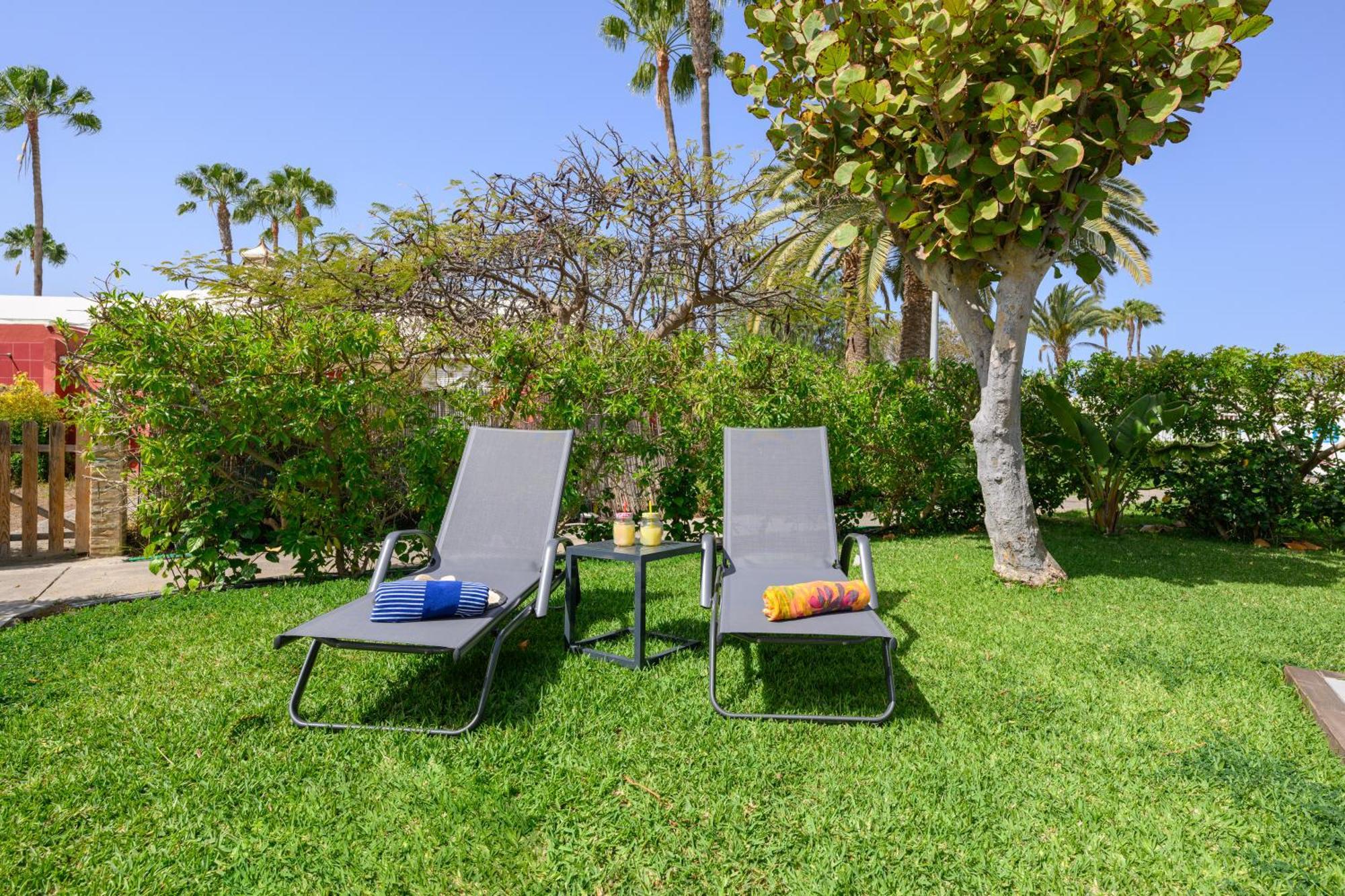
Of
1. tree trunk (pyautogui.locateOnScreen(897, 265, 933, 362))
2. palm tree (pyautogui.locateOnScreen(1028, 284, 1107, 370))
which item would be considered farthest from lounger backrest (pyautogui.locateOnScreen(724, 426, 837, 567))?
palm tree (pyautogui.locateOnScreen(1028, 284, 1107, 370))

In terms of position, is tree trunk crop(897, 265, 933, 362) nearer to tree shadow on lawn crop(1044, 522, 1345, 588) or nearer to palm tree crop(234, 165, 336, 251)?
tree shadow on lawn crop(1044, 522, 1345, 588)

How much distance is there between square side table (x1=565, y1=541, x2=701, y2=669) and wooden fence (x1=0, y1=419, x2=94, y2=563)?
5694mm

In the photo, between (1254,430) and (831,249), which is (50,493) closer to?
(831,249)

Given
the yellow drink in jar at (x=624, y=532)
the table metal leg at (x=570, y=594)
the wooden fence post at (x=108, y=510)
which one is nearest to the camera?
the table metal leg at (x=570, y=594)

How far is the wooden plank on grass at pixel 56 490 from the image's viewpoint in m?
7.31

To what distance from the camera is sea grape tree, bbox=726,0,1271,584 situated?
4.85m

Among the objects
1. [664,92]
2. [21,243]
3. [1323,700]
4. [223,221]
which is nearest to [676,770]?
[1323,700]

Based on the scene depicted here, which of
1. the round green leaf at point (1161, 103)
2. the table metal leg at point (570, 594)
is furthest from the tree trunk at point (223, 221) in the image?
the round green leaf at point (1161, 103)

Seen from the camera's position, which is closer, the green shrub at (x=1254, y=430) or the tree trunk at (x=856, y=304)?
the green shrub at (x=1254, y=430)

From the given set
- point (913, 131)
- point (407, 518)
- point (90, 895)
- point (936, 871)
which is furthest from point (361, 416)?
point (936, 871)

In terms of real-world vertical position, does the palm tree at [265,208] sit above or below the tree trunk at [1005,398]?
above

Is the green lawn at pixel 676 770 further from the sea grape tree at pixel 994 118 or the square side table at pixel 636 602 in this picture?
the sea grape tree at pixel 994 118

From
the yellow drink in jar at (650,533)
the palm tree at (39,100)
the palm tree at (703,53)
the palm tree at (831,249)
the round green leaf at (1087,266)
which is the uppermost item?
the palm tree at (39,100)

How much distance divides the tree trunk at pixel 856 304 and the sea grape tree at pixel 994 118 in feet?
20.5
